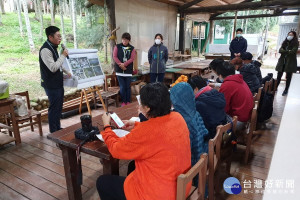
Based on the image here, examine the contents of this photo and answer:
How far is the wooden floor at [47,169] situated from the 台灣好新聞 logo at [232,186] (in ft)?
0.16

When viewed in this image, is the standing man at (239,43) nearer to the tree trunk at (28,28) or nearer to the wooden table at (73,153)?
the tree trunk at (28,28)

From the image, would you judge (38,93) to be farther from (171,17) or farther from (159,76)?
(171,17)

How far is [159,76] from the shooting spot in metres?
4.98

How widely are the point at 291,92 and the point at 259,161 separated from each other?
872mm

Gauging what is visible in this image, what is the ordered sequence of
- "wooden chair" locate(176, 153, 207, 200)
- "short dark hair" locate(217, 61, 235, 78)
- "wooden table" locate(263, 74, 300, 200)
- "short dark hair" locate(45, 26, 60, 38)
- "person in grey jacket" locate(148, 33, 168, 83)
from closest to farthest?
"wooden table" locate(263, 74, 300, 200)
"wooden chair" locate(176, 153, 207, 200)
"short dark hair" locate(217, 61, 235, 78)
"short dark hair" locate(45, 26, 60, 38)
"person in grey jacket" locate(148, 33, 168, 83)

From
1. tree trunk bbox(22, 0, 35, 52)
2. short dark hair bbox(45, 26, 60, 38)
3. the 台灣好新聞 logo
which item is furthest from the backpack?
tree trunk bbox(22, 0, 35, 52)

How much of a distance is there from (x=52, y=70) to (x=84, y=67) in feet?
2.73

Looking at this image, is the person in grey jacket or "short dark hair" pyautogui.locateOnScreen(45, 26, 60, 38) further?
the person in grey jacket

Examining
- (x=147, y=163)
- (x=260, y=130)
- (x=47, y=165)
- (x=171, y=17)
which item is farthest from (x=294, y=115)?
(x=171, y=17)

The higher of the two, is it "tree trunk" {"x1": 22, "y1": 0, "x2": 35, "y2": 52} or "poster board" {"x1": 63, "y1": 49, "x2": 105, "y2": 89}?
"tree trunk" {"x1": 22, "y1": 0, "x2": 35, "y2": 52}

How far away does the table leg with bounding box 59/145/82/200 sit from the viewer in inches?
62.4

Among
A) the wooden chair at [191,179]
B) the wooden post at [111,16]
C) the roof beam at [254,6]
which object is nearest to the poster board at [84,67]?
the wooden post at [111,16]

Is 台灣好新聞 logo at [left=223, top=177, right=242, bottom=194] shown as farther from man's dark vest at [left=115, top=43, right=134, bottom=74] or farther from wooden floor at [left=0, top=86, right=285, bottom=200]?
man's dark vest at [left=115, top=43, right=134, bottom=74]

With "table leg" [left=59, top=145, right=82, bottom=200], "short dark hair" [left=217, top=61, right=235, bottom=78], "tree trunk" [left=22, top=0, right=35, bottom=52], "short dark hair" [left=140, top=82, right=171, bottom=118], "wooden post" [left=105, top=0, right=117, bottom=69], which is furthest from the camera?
"wooden post" [left=105, top=0, right=117, bottom=69]
